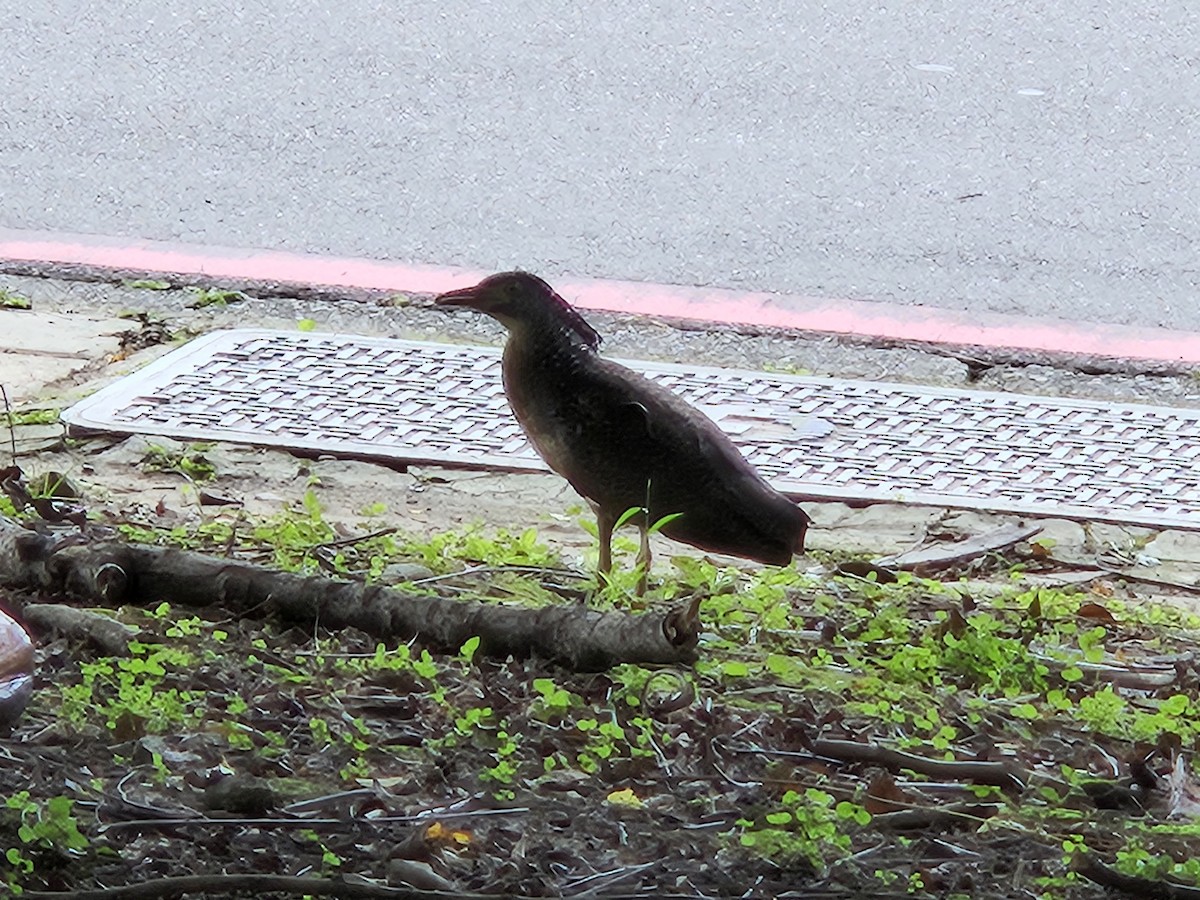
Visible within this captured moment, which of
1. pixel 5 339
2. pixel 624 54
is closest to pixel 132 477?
pixel 5 339

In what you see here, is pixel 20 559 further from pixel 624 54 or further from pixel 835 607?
pixel 624 54

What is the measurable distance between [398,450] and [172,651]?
1128 mm

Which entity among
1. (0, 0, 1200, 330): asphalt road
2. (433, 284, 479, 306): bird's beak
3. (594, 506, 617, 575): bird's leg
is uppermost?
(0, 0, 1200, 330): asphalt road

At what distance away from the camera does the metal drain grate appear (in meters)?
3.76

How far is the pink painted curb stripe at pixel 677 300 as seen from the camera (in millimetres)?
4688

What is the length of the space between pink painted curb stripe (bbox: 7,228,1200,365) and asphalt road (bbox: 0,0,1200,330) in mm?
90

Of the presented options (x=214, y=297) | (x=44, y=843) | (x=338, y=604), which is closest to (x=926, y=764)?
(x=338, y=604)

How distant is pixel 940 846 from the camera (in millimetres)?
2365

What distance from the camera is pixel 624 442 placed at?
292cm

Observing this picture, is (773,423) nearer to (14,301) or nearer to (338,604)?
(338,604)

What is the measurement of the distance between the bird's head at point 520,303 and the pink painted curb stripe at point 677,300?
71.7 inches

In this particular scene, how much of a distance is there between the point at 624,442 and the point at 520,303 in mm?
272

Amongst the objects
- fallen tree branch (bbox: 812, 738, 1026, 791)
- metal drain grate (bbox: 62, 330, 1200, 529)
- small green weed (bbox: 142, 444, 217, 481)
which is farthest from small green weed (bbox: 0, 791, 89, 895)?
metal drain grate (bbox: 62, 330, 1200, 529)

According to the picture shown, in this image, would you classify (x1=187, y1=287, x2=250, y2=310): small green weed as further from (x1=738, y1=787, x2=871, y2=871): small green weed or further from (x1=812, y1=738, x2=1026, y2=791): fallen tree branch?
(x1=738, y1=787, x2=871, y2=871): small green weed
